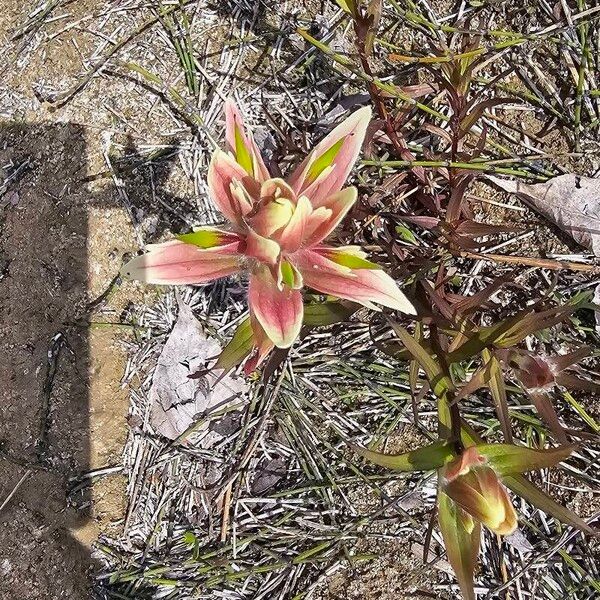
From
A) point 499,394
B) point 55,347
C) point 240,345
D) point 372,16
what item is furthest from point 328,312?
point 55,347

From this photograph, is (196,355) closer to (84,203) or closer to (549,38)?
(84,203)

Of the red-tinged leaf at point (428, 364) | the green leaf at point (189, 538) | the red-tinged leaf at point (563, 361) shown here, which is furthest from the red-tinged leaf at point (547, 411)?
the green leaf at point (189, 538)

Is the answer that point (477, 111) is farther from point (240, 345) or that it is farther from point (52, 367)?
point (52, 367)

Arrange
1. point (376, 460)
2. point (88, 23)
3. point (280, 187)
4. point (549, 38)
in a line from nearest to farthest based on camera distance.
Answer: point (280, 187) → point (376, 460) → point (549, 38) → point (88, 23)

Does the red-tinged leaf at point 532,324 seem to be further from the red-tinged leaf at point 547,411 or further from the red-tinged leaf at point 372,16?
the red-tinged leaf at point 372,16

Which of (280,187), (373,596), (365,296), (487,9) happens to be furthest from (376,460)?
(487,9)

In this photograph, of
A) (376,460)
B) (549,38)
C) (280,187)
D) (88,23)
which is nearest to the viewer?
(280,187)

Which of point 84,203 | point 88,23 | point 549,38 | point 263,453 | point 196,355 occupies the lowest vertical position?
point 263,453
